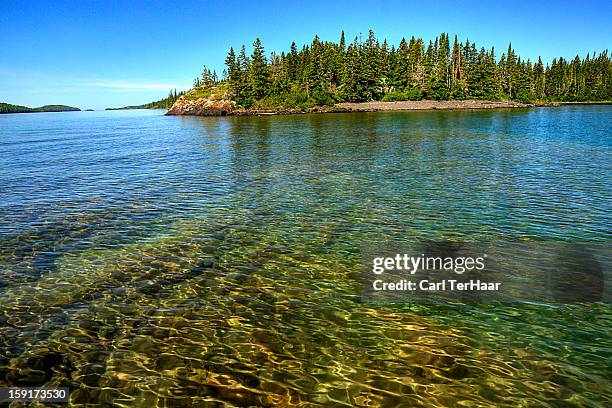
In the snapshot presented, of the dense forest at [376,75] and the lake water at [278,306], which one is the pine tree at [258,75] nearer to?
the dense forest at [376,75]

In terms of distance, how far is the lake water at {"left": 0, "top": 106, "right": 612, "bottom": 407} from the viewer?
7293mm

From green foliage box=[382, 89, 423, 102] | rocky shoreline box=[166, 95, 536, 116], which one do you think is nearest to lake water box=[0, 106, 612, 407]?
rocky shoreline box=[166, 95, 536, 116]

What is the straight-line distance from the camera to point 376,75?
15825 cm

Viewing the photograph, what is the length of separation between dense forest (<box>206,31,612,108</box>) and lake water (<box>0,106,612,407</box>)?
136 meters

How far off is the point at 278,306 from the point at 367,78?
158 m

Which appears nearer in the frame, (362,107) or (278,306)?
(278,306)

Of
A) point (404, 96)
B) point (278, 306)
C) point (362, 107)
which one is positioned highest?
point (404, 96)

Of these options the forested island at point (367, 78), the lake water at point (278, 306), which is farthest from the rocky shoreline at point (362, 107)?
the lake water at point (278, 306)

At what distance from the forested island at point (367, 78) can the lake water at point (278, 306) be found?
13326 centimetres

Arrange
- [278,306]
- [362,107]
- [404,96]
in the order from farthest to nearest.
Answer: [404,96] → [362,107] → [278,306]

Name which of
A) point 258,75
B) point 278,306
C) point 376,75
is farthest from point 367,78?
point 278,306

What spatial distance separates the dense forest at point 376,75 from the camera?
510 feet

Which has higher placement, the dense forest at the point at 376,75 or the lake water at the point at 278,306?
the dense forest at the point at 376,75

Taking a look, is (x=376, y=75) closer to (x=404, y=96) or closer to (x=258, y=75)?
(x=404, y=96)
